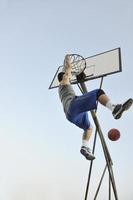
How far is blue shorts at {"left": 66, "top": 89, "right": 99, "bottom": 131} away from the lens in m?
2.08

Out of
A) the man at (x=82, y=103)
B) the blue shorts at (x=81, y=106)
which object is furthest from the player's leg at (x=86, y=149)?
the blue shorts at (x=81, y=106)

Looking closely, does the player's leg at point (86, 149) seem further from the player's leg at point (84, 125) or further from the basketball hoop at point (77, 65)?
the basketball hoop at point (77, 65)

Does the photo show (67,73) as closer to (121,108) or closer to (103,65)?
(103,65)

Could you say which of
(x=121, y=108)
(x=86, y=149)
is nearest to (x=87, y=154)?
(x=86, y=149)

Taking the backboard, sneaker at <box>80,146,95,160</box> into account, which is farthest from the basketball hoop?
sneaker at <box>80,146,95,160</box>

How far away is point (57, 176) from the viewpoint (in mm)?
3145

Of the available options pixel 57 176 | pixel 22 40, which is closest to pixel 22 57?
pixel 22 40

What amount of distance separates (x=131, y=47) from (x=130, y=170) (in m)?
1.14

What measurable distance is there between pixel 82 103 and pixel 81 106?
0.02 m

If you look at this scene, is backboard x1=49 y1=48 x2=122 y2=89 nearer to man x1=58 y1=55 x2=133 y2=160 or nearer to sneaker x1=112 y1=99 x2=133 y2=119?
man x1=58 y1=55 x2=133 y2=160

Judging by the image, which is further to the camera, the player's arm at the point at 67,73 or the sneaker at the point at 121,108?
the player's arm at the point at 67,73

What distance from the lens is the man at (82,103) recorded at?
200cm

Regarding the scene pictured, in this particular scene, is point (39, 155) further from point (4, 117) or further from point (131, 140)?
point (131, 140)

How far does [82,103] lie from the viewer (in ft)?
6.95
